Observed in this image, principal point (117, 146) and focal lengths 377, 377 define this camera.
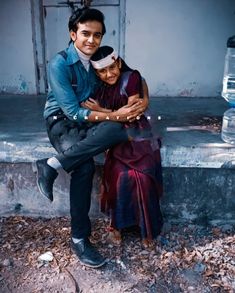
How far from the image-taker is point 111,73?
272cm

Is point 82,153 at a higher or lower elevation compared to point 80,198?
higher

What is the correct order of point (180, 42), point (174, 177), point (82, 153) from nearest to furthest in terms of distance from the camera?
1. point (82, 153)
2. point (174, 177)
3. point (180, 42)

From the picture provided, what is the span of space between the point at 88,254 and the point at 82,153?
0.73 m

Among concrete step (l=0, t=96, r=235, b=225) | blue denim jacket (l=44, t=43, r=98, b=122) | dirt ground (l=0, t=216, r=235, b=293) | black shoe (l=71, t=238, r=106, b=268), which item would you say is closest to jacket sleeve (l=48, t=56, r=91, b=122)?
blue denim jacket (l=44, t=43, r=98, b=122)

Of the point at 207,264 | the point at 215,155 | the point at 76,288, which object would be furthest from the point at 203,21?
the point at 76,288

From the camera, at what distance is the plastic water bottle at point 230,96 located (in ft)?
10.4

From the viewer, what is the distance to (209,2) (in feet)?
15.0

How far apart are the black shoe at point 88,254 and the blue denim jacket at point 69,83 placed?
35.2 inches

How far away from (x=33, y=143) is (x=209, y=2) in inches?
114

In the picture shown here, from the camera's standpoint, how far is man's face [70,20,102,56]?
2631mm

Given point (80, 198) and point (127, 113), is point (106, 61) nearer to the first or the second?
point (127, 113)

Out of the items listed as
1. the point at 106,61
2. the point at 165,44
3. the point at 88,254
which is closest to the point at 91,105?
the point at 106,61

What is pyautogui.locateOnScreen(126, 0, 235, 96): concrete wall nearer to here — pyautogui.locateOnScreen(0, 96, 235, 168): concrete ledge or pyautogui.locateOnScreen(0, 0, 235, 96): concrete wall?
pyautogui.locateOnScreen(0, 0, 235, 96): concrete wall

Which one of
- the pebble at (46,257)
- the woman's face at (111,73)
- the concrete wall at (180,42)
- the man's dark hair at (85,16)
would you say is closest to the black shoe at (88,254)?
the pebble at (46,257)
